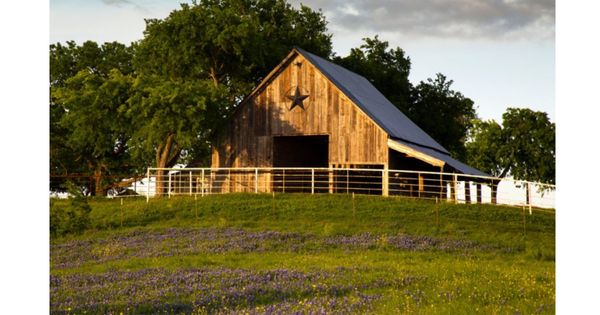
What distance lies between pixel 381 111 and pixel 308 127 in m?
5.41

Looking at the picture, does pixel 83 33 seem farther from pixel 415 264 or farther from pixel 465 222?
pixel 465 222

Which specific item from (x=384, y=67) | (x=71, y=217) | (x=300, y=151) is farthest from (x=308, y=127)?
(x=384, y=67)

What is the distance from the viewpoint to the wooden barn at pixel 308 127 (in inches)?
1491

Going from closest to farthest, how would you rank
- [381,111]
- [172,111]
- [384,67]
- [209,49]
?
[172,111] → [381,111] → [209,49] → [384,67]

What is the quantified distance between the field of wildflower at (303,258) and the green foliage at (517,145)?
18346mm

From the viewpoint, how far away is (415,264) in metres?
20.3

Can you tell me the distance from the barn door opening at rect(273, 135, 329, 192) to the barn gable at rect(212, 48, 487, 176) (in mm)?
337

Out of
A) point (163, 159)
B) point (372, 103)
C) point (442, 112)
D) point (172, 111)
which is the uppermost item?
point (442, 112)

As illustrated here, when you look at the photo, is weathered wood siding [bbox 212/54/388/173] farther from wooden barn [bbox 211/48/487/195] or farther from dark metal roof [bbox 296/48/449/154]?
dark metal roof [bbox 296/48/449/154]

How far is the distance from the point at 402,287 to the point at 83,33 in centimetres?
837

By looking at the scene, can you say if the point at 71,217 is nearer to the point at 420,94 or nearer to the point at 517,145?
the point at 517,145

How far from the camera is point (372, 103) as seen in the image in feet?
141

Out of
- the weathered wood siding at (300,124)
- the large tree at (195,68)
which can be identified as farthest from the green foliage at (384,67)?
the weathered wood siding at (300,124)

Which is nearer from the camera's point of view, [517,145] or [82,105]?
[82,105]
